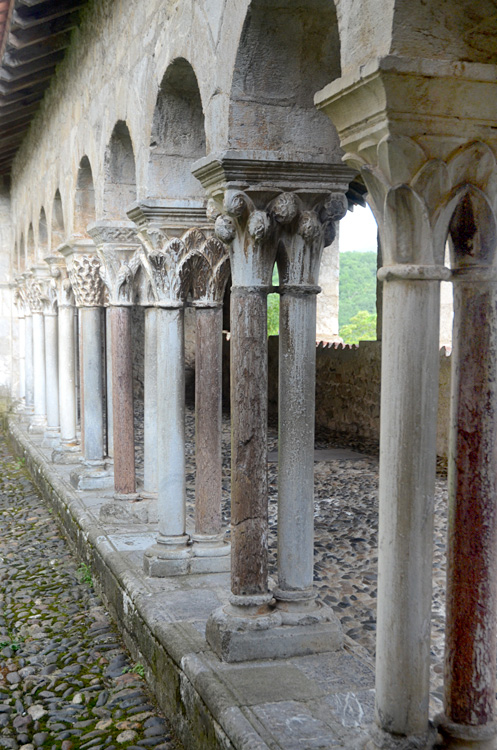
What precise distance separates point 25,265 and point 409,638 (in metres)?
11.6

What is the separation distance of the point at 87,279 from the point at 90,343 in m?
0.60

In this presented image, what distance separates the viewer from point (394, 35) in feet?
6.89

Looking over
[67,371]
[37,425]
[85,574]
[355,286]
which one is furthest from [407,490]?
[355,286]

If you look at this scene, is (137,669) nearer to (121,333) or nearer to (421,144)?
(121,333)

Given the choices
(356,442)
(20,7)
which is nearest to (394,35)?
(20,7)

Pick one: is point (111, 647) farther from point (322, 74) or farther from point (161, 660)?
point (322, 74)

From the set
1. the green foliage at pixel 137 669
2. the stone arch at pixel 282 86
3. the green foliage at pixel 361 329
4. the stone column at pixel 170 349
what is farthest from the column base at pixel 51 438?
the green foliage at pixel 361 329

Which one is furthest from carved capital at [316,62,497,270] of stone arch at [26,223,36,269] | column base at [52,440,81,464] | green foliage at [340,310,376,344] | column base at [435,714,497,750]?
green foliage at [340,310,376,344]

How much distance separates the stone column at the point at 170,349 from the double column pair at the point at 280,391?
1148 millimetres

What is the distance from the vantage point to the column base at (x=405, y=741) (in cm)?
234

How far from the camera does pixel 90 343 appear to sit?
24.4ft

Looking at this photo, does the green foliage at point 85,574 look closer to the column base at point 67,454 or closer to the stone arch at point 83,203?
the column base at point 67,454

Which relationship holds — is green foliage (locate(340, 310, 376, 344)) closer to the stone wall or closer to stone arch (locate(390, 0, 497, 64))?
the stone wall

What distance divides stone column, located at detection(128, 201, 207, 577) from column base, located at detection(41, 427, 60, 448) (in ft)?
17.4
